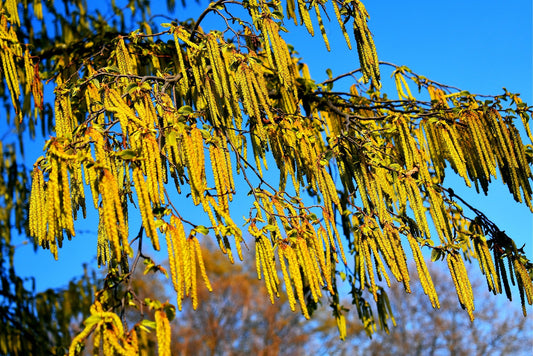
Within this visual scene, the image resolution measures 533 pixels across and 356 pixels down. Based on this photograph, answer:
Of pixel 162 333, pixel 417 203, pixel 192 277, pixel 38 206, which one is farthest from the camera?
pixel 417 203

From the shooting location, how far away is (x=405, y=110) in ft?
8.55

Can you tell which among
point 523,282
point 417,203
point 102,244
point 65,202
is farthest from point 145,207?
point 523,282

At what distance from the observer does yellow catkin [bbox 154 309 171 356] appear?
3.70 ft

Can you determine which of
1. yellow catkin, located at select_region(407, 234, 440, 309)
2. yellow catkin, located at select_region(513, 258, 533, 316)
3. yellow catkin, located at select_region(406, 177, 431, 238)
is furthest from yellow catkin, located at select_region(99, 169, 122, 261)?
yellow catkin, located at select_region(513, 258, 533, 316)

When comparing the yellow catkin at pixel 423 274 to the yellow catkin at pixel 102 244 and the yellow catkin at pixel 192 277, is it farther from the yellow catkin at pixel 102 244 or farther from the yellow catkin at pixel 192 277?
the yellow catkin at pixel 102 244

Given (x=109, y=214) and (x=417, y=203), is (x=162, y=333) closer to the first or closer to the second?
(x=109, y=214)

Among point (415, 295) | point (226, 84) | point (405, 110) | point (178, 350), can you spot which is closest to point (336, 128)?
point (405, 110)

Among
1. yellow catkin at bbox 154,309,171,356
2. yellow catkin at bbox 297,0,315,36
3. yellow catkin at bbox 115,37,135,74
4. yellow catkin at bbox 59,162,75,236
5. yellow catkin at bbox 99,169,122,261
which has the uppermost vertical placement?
yellow catkin at bbox 115,37,135,74

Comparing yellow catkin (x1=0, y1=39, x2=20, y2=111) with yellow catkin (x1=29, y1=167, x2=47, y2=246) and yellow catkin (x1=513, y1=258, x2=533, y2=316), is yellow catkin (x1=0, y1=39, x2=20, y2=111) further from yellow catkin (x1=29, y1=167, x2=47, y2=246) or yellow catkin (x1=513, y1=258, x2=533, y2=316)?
yellow catkin (x1=513, y1=258, x2=533, y2=316)

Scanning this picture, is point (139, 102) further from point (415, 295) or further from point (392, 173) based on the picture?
point (415, 295)

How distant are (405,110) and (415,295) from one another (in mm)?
13487

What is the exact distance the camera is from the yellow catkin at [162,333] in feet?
3.70

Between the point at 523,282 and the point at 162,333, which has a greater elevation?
the point at 523,282

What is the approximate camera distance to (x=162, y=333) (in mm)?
1148
